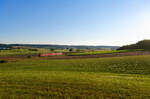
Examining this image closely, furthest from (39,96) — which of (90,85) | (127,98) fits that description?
(127,98)

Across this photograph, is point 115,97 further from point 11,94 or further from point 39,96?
point 11,94

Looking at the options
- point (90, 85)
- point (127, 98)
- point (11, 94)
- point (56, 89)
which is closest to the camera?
point (127, 98)

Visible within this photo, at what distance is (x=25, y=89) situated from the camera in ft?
32.7

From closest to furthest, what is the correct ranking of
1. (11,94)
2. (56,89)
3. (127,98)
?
1. (127,98)
2. (11,94)
3. (56,89)

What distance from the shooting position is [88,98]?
27.5 feet

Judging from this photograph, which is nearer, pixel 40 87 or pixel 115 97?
pixel 115 97

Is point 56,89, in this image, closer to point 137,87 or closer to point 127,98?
point 127,98

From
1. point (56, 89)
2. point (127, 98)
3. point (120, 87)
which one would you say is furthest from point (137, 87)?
point (56, 89)

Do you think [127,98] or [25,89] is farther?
[25,89]

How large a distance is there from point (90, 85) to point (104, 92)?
1.83 metres

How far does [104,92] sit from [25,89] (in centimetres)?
742

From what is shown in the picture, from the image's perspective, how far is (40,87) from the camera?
1044 centimetres

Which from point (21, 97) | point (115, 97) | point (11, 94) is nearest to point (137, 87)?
point (115, 97)

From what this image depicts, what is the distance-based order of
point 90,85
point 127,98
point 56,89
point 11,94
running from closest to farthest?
point 127,98 < point 11,94 < point 56,89 < point 90,85
